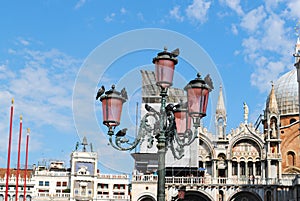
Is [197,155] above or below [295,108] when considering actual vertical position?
below

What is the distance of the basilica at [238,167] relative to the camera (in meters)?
37.9

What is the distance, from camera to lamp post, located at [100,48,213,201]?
367 inches

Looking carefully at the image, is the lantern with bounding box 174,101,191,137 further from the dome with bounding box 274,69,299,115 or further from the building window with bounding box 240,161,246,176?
the dome with bounding box 274,69,299,115

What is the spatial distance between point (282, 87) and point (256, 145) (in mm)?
9845

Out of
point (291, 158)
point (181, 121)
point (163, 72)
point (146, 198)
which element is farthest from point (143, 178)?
point (163, 72)

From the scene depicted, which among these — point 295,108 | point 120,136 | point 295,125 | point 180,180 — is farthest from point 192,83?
point 295,108

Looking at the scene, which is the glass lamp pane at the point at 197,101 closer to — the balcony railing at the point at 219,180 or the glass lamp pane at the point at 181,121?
the glass lamp pane at the point at 181,121

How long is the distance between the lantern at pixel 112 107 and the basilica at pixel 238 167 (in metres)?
27.1

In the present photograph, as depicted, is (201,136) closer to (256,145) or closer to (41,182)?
(256,145)

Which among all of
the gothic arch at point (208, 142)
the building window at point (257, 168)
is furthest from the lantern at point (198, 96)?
the building window at point (257, 168)

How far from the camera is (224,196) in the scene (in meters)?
38.0

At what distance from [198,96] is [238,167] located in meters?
31.2

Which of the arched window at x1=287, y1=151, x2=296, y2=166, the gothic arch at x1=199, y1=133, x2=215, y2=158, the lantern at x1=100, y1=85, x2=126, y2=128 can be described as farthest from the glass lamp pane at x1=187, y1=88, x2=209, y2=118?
the arched window at x1=287, y1=151, x2=296, y2=166

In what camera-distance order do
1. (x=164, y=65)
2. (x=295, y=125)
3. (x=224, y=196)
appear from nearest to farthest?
(x=164, y=65) < (x=224, y=196) < (x=295, y=125)
